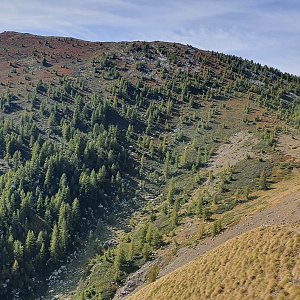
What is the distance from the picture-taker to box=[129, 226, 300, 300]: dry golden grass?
3572cm

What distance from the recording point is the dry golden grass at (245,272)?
117ft

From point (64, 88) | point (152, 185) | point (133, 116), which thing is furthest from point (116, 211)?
point (64, 88)

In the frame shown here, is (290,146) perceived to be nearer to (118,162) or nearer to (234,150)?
(234,150)

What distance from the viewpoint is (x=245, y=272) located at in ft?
132

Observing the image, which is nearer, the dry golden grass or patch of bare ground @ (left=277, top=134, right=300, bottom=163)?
the dry golden grass

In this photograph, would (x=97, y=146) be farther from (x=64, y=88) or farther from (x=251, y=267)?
(x=251, y=267)

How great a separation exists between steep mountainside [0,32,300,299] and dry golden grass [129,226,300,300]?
17549 millimetres

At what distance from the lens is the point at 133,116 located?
464 ft

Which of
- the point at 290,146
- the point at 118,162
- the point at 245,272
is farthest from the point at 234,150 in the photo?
the point at 245,272

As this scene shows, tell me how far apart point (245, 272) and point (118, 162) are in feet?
258

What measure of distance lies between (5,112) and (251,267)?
119547 millimetres

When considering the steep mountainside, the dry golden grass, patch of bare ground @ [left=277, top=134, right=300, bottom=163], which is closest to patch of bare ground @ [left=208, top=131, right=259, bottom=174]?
the steep mountainside

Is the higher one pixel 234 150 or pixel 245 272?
pixel 234 150

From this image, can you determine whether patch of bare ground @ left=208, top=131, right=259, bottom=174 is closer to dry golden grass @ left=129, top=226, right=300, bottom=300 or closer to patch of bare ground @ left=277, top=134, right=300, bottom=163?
patch of bare ground @ left=277, top=134, right=300, bottom=163
